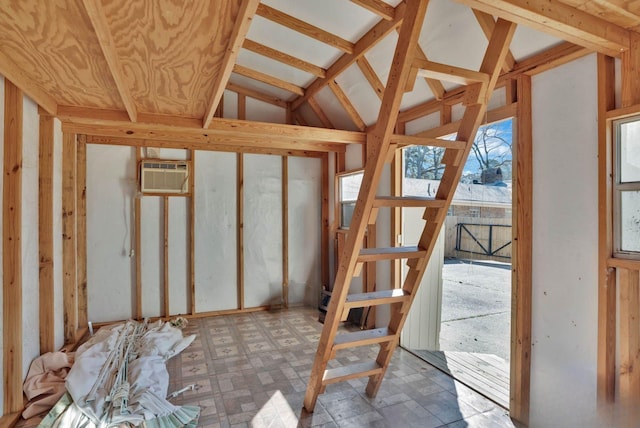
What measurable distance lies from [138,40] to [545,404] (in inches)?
126

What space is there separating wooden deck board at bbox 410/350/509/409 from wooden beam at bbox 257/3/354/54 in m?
3.09

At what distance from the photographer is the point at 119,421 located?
2.13 metres

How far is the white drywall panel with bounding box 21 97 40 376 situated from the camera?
8.51 ft

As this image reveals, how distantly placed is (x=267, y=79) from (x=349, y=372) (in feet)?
11.1

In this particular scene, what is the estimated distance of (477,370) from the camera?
3.12 metres

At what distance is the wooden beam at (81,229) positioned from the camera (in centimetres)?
396

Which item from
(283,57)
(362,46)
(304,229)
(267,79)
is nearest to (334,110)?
(267,79)

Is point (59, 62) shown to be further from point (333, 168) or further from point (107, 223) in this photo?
point (333, 168)

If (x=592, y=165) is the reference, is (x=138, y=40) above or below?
above

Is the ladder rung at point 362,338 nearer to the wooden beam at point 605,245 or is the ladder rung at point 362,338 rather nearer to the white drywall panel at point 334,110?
the wooden beam at point 605,245

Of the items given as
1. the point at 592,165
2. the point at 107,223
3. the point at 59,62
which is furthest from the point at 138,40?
the point at 107,223

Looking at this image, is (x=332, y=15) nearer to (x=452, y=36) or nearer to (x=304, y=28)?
(x=304, y=28)

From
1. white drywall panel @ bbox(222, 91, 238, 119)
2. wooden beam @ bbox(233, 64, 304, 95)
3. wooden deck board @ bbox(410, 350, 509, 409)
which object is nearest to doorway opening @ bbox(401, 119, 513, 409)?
wooden deck board @ bbox(410, 350, 509, 409)

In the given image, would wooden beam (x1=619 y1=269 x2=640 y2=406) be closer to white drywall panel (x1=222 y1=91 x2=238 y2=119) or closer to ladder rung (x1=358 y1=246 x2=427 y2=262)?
ladder rung (x1=358 y1=246 x2=427 y2=262)
